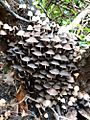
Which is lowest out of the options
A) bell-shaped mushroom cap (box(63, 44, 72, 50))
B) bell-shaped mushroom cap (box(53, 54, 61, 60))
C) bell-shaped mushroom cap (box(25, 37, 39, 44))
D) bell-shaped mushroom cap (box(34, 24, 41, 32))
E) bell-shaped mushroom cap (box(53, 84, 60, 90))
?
bell-shaped mushroom cap (box(53, 84, 60, 90))

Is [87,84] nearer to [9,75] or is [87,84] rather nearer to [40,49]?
[40,49]


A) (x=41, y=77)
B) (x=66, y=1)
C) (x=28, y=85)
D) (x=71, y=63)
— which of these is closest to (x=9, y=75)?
(x=28, y=85)

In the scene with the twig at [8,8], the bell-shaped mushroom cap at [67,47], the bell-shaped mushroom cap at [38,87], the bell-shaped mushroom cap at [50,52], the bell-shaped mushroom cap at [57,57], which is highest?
the twig at [8,8]

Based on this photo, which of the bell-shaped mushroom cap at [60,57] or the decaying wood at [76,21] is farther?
the decaying wood at [76,21]

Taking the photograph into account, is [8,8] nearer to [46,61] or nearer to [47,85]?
[46,61]

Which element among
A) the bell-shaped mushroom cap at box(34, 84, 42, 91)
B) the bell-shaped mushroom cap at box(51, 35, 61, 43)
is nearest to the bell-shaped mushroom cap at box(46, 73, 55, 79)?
the bell-shaped mushroom cap at box(34, 84, 42, 91)

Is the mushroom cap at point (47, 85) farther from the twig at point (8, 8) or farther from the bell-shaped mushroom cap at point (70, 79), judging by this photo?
the twig at point (8, 8)

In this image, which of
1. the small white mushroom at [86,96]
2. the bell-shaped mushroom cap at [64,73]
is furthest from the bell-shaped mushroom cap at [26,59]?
the small white mushroom at [86,96]

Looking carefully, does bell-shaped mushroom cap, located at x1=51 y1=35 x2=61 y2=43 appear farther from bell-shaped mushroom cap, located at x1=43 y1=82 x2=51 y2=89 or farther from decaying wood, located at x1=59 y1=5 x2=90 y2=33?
bell-shaped mushroom cap, located at x1=43 y1=82 x2=51 y2=89
